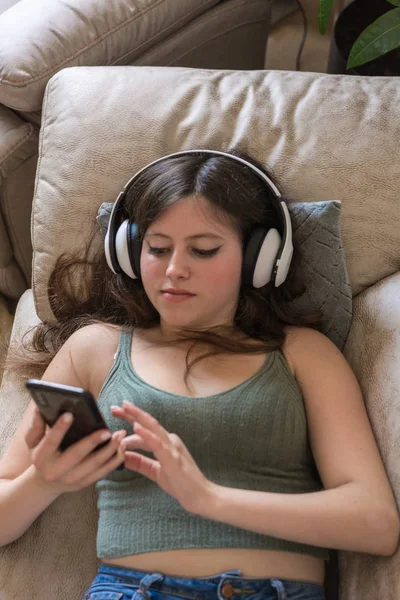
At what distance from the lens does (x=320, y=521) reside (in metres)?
1.04

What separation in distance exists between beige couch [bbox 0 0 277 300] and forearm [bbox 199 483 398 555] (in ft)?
3.09

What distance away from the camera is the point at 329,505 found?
1046mm

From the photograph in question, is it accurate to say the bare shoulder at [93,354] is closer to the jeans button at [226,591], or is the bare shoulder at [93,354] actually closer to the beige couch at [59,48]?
the jeans button at [226,591]

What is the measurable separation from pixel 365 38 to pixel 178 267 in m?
0.81

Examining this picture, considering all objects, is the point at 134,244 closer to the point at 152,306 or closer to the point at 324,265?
the point at 152,306

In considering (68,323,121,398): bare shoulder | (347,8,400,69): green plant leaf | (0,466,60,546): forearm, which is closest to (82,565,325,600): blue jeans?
(0,466,60,546): forearm

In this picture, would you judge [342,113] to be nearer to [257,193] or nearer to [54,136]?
[257,193]

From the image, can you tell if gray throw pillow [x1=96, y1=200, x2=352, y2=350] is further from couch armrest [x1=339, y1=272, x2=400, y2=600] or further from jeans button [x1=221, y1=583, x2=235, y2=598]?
jeans button [x1=221, y1=583, x2=235, y2=598]

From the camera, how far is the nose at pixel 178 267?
1.16 m

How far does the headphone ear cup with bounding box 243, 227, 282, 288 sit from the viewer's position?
1.21m

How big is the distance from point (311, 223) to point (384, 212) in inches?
6.0

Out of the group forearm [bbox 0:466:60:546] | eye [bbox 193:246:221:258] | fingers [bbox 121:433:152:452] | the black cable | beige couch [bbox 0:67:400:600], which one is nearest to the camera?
fingers [bbox 121:433:152:452]

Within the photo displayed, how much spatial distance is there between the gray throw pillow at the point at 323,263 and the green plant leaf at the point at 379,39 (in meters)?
0.50

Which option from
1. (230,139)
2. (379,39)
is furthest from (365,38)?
(230,139)
